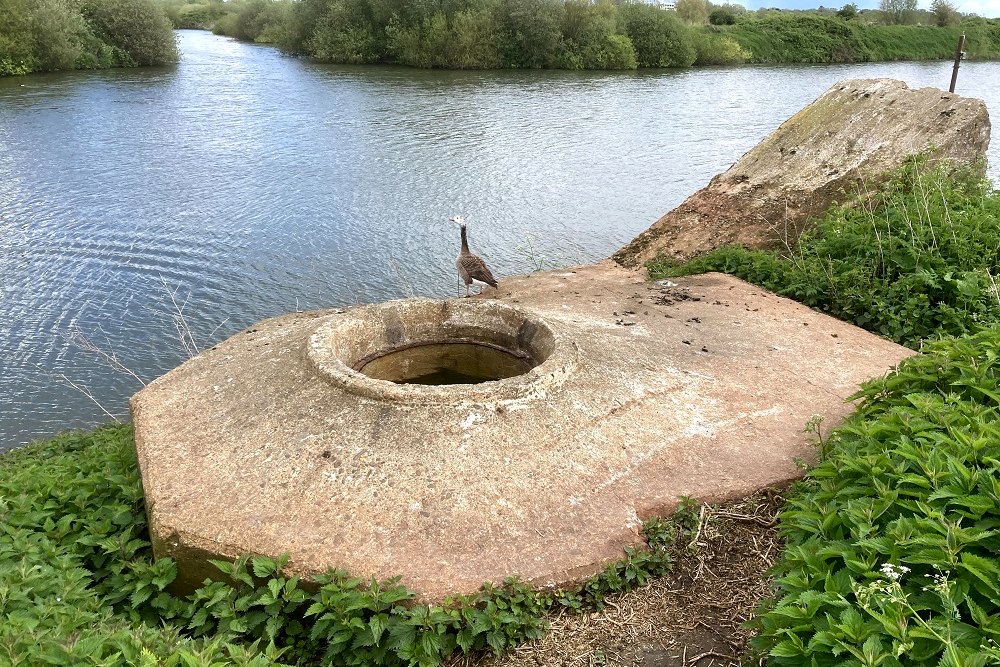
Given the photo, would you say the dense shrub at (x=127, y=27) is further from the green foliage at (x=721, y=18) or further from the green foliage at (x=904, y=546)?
the green foliage at (x=721, y=18)

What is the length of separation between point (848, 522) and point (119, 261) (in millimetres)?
10176

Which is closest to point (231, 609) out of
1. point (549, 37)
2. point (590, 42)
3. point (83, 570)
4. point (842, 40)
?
point (83, 570)

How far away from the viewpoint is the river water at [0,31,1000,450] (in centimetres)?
845

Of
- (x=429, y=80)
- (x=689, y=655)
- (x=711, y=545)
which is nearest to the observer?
(x=689, y=655)

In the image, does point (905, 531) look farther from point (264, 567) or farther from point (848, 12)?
point (848, 12)

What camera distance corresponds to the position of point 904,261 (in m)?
6.22

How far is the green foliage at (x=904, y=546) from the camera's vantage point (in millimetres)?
1985

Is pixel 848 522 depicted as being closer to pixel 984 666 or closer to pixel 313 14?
pixel 984 666

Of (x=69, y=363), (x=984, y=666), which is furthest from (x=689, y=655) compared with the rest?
(x=69, y=363)

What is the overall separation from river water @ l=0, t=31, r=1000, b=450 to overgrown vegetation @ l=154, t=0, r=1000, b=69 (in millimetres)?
9206

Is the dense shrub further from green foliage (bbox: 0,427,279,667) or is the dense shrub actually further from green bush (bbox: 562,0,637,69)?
green foliage (bbox: 0,427,279,667)

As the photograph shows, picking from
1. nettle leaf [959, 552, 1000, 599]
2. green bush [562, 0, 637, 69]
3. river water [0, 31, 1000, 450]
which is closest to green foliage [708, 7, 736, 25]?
green bush [562, 0, 637, 69]

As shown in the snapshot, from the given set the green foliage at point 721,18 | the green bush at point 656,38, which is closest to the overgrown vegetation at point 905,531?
the green bush at point 656,38

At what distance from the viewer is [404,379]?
581cm
